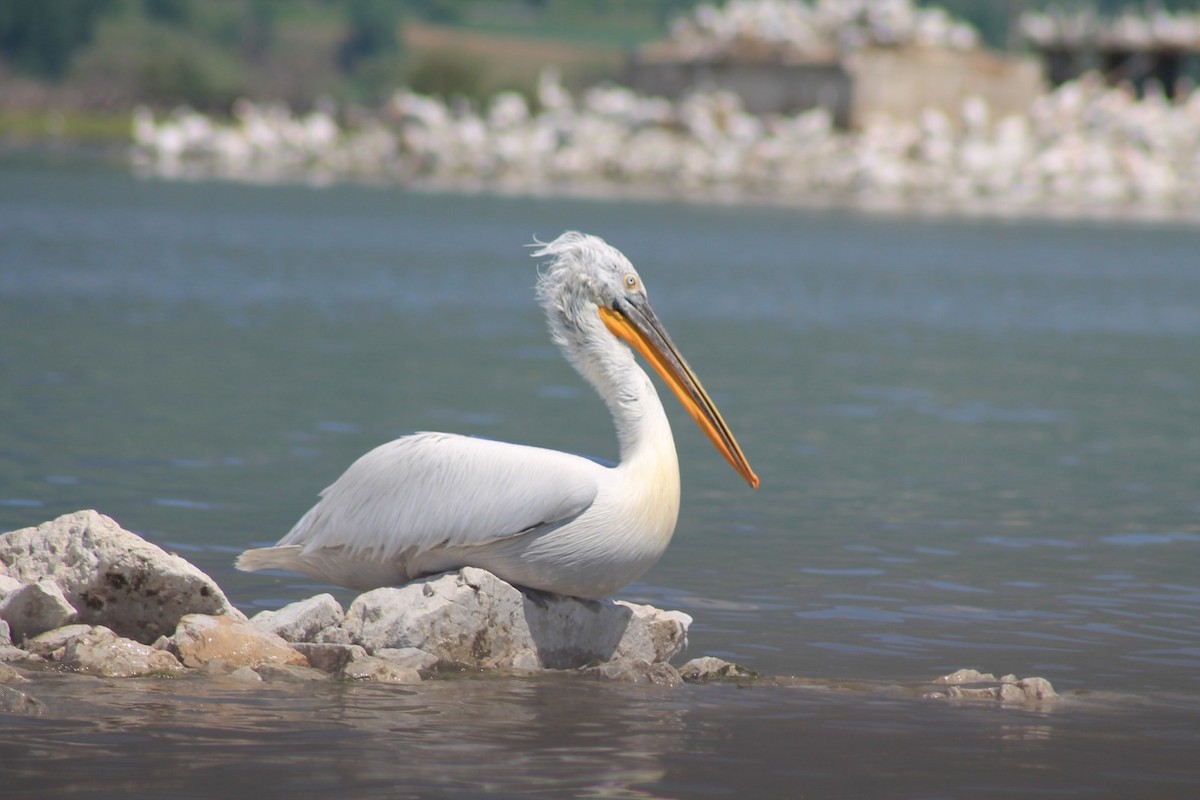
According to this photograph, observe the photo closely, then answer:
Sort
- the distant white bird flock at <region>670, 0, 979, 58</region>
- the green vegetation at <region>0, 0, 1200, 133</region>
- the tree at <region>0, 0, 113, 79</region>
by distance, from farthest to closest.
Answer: the tree at <region>0, 0, 113, 79</region> → the green vegetation at <region>0, 0, 1200, 133</region> → the distant white bird flock at <region>670, 0, 979, 58</region>

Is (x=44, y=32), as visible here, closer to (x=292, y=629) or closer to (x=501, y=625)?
(x=292, y=629)

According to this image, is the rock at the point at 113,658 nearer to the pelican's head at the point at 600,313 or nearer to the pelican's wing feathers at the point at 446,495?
the pelican's wing feathers at the point at 446,495

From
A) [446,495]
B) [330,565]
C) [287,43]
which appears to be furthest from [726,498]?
[287,43]

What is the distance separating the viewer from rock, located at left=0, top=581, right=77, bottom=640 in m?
5.21

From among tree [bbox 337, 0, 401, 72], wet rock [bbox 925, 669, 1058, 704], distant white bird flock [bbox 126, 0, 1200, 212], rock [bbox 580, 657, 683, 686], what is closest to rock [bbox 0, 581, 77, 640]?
rock [bbox 580, 657, 683, 686]

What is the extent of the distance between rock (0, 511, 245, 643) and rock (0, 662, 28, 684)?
1.42ft

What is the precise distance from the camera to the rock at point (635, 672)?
542cm

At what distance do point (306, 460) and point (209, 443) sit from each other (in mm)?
696

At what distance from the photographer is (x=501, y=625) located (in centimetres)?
545

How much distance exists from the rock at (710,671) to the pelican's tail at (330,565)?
0.90 metres

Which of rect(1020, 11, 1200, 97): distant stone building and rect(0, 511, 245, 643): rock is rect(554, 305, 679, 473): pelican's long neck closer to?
rect(0, 511, 245, 643): rock

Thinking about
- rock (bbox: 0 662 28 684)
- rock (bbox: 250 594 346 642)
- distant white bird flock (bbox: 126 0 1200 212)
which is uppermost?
distant white bird flock (bbox: 126 0 1200 212)

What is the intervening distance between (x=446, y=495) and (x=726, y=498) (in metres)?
3.46

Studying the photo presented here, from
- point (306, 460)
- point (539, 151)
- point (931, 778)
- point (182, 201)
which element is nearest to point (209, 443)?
point (306, 460)
